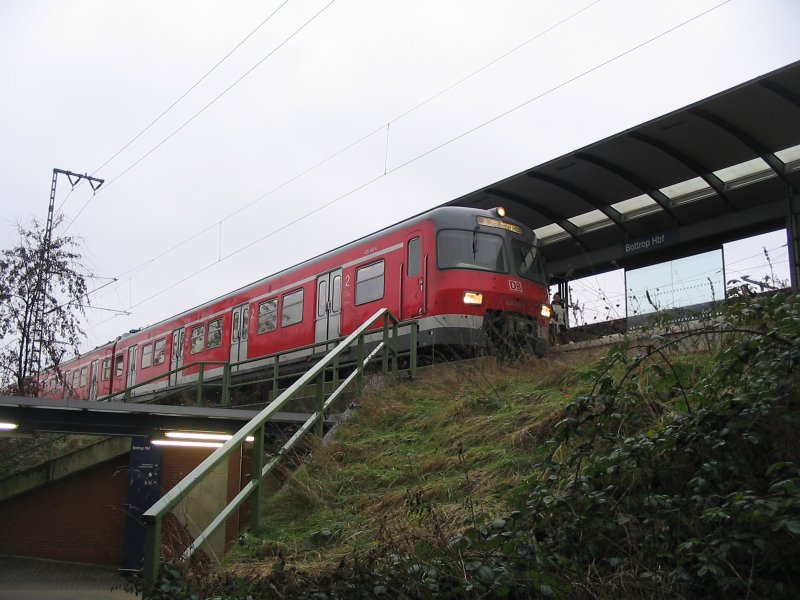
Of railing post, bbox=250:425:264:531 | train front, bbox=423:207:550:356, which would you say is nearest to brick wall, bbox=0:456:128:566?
train front, bbox=423:207:550:356

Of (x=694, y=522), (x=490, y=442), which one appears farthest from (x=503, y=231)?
(x=694, y=522)

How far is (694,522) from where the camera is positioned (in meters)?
4.36

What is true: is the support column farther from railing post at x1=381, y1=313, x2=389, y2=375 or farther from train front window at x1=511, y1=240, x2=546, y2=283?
railing post at x1=381, y1=313, x2=389, y2=375

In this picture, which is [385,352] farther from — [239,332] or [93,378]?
[93,378]

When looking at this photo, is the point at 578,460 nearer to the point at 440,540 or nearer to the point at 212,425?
the point at 440,540

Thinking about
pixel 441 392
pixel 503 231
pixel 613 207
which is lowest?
pixel 441 392

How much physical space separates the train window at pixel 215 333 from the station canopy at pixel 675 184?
7180 mm

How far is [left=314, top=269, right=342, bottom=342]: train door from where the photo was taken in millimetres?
15727

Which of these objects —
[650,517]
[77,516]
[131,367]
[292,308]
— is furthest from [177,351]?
[650,517]

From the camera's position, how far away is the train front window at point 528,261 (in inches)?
567

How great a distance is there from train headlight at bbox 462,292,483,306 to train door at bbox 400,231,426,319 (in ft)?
2.26

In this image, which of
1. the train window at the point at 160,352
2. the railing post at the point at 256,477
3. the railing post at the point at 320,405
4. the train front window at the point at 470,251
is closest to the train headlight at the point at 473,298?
the train front window at the point at 470,251

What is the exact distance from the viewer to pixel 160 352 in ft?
81.1

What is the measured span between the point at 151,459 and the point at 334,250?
6.26 meters
